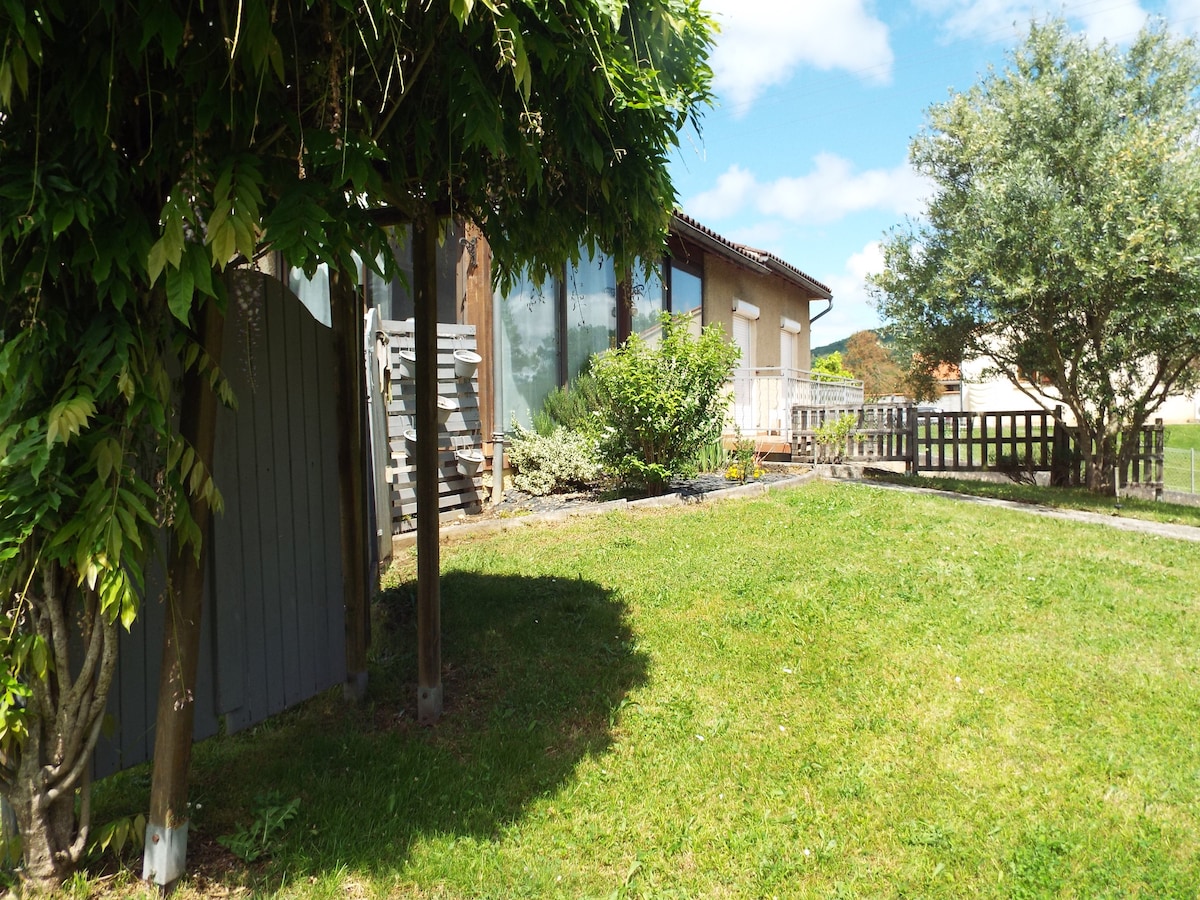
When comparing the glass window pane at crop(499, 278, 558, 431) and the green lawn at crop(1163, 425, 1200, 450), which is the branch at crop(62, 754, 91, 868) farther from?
the green lawn at crop(1163, 425, 1200, 450)

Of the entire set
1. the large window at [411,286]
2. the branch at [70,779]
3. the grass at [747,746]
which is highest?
the large window at [411,286]

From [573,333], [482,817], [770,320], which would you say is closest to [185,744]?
[482,817]

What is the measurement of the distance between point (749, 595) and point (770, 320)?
13934 millimetres

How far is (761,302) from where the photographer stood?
58.2 feet

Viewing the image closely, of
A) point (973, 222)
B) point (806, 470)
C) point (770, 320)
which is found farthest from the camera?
point (770, 320)

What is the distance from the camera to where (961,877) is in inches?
104

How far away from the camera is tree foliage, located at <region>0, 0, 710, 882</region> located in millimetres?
1922

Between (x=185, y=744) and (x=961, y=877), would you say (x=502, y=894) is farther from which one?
(x=961, y=877)

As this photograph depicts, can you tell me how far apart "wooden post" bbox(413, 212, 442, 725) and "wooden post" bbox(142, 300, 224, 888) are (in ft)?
3.60

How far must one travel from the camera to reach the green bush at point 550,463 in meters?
9.01

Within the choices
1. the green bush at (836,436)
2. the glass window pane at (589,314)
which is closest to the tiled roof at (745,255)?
the glass window pane at (589,314)

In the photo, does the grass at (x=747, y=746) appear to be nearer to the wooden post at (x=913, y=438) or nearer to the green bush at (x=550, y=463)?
the green bush at (x=550, y=463)

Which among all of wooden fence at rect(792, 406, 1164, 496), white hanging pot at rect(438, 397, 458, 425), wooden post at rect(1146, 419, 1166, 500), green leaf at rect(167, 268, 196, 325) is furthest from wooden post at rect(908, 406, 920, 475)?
green leaf at rect(167, 268, 196, 325)

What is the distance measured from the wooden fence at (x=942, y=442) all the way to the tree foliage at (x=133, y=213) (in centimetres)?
1153
